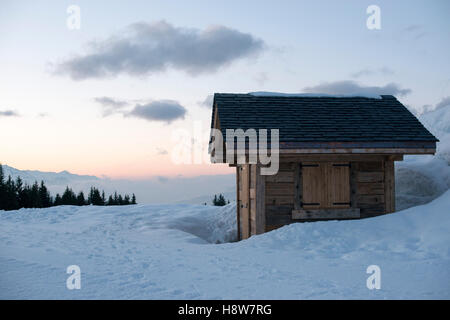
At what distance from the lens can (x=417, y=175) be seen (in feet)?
52.6

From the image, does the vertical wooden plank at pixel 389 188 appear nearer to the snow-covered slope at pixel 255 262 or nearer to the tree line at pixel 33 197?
the snow-covered slope at pixel 255 262

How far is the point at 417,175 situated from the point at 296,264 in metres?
11.5

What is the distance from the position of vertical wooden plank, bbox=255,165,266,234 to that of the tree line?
28.1m

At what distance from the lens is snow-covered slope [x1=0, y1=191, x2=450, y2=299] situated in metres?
5.45

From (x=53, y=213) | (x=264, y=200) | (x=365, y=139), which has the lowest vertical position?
(x=53, y=213)

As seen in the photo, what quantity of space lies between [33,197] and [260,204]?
29.1m

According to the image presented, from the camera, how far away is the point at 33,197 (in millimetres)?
32969

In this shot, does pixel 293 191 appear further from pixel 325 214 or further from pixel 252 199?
pixel 252 199

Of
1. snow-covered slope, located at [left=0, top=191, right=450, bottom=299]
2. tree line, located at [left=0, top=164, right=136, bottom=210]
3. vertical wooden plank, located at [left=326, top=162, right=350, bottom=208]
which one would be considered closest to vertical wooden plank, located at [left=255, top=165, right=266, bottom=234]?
snow-covered slope, located at [left=0, top=191, right=450, bottom=299]

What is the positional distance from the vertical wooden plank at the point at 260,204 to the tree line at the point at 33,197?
28.1 metres

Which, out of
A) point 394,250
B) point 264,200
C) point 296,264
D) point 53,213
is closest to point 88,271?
point 296,264

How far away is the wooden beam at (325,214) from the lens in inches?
415

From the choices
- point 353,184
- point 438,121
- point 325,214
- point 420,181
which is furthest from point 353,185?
point 438,121
